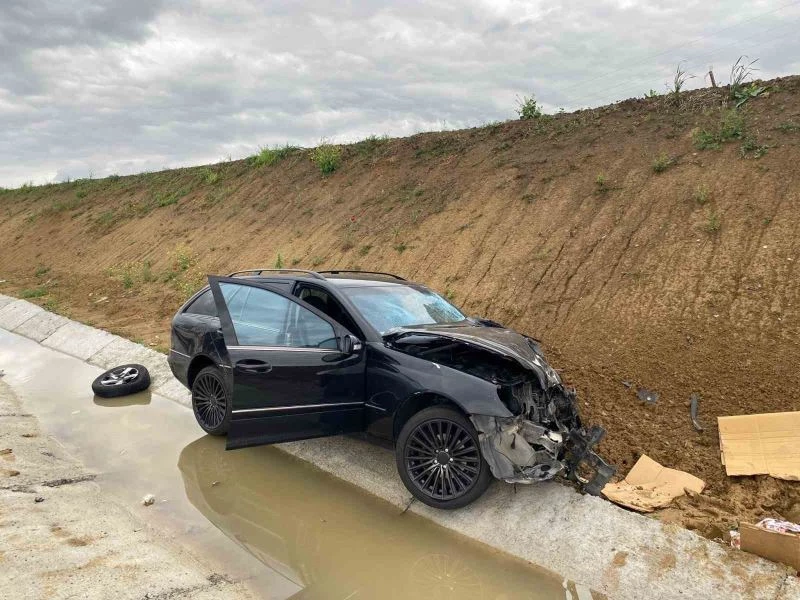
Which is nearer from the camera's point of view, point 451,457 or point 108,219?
point 451,457

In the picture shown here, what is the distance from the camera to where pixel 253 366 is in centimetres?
493

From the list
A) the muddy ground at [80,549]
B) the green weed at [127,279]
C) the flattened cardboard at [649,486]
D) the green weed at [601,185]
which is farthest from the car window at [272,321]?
the green weed at [127,279]

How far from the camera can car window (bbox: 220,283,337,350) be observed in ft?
16.1

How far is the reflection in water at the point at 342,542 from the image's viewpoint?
3.81m

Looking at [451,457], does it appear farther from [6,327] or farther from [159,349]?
[6,327]

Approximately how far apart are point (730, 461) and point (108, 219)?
24584 millimetres

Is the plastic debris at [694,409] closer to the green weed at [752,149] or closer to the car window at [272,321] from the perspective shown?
the car window at [272,321]

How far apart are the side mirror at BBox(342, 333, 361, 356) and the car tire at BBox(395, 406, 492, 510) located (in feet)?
2.38

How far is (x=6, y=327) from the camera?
13.0 m

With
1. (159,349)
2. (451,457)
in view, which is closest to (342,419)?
(451,457)

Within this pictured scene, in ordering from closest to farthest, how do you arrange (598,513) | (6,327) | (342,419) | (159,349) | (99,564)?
(99,564)
(598,513)
(342,419)
(159,349)
(6,327)

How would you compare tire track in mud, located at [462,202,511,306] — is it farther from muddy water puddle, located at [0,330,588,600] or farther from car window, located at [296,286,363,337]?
muddy water puddle, located at [0,330,588,600]

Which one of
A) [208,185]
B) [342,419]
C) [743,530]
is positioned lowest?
[743,530]

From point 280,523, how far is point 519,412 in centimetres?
206
